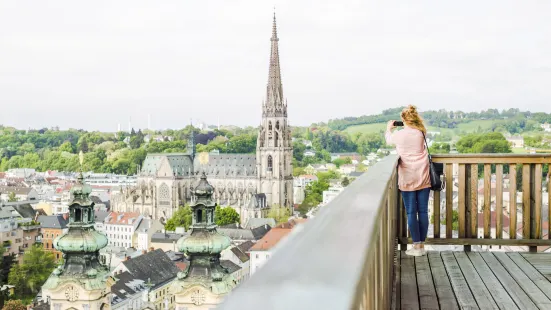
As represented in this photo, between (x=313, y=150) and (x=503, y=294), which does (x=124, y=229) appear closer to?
(x=503, y=294)

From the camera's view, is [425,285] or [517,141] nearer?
[425,285]

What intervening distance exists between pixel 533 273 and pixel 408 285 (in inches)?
30.7

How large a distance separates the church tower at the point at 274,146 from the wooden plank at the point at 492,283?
183 ft

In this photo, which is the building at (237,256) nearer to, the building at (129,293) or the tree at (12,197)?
the building at (129,293)

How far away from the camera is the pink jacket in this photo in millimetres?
3750

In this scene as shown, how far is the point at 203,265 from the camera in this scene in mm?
14156

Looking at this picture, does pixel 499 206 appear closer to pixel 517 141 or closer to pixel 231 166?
pixel 517 141

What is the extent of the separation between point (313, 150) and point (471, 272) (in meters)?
111

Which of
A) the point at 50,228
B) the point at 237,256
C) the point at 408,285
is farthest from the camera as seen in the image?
the point at 50,228

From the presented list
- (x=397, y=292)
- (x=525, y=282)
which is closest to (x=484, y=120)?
(x=525, y=282)

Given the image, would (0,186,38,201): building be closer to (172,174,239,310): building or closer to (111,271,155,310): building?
(111,271,155,310): building

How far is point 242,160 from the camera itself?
63.2 metres

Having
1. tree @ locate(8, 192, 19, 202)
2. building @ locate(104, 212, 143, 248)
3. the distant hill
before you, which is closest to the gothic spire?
building @ locate(104, 212, 143, 248)

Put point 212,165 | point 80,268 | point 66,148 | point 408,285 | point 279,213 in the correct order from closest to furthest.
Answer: point 408,285, point 80,268, point 279,213, point 212,165, point 66,148
